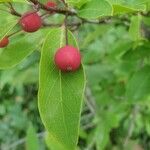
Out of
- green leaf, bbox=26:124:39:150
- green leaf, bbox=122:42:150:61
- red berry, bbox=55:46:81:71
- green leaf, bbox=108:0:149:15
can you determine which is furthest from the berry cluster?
green leaf, bbox=26:124:39:150

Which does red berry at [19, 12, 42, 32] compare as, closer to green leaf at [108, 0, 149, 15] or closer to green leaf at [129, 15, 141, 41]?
green leaf at [108, 0, 149, 15]

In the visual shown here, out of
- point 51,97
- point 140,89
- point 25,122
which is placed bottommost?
point 25,122

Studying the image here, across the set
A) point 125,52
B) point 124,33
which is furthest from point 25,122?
point 125,52

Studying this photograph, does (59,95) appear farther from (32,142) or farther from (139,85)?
(32,142)

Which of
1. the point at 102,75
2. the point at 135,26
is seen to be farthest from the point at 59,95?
the point at 102,75

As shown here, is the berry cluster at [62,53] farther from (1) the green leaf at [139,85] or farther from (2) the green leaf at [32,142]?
(2) the green leaf at [32,142]

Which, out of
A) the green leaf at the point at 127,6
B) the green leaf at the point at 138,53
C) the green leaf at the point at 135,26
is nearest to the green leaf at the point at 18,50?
the green leaf at the point at 127,6

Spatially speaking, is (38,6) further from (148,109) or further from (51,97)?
(148,109)
